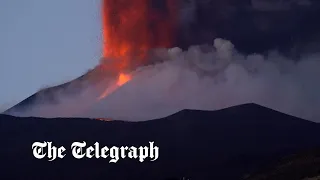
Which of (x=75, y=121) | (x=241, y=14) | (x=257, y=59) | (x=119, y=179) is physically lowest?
(x=119, y=179)

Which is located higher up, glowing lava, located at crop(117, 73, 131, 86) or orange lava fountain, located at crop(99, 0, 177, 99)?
orange lava fountain, located at crop(99, 0, 177, 99)

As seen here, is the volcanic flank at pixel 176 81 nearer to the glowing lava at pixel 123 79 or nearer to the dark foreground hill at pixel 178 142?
the glowing lava at pixel 123 79

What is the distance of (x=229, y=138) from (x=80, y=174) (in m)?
1.76

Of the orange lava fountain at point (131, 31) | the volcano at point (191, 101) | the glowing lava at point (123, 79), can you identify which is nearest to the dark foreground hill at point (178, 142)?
the volcano at point (191, 101)

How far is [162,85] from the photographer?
793 cm

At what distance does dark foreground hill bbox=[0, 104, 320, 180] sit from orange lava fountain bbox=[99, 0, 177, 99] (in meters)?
0.61

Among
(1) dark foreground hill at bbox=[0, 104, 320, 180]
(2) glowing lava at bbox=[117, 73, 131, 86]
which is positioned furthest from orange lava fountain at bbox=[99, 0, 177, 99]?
(1) dark foreground hill at bbox=[0, 104, 320, 180]

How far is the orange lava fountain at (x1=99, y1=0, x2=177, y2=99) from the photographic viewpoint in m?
7.96

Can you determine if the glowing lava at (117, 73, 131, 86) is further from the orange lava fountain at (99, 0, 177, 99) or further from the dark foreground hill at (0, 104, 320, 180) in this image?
the dark foreground hill at (0, 104, 320, 180)

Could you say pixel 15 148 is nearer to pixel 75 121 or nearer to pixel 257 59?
pixel 75 121

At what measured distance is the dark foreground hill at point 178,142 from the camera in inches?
308

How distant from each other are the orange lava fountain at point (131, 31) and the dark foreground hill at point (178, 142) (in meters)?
0.61

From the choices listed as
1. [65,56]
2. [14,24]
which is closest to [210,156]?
[65,56]

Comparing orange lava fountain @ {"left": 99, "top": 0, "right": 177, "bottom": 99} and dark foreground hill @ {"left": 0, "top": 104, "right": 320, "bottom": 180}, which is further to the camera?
orange lava fountain @ {"left": 99, "top": 0, "right": 177, "bottom": 99}
